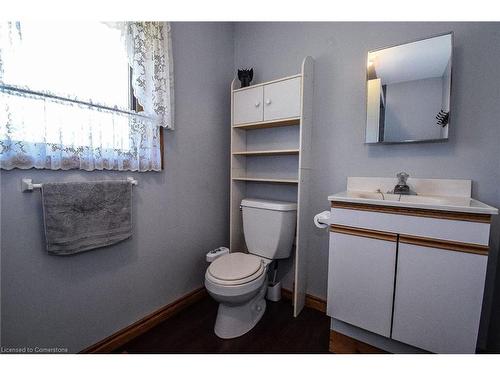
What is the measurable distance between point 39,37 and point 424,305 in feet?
6.85

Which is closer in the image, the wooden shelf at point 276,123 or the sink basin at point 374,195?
the sink basin at point 374,195

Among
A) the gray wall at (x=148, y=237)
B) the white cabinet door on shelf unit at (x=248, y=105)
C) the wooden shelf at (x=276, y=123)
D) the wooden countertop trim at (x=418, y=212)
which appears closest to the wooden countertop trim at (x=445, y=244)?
the wooden countertop trim at (x=418, y=212)

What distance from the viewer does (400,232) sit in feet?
3.32

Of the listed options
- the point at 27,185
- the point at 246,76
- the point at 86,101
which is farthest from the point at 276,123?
the point at 27,185

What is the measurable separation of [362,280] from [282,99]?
1246 millimetres

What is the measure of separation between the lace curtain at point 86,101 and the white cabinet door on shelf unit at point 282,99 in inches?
27.0

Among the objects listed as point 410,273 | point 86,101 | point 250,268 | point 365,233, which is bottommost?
point 250,268

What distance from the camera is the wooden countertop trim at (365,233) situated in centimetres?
104

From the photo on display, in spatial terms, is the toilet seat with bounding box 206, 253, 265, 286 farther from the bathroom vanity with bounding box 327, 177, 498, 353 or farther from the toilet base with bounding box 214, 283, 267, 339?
the bathroom vanity with bounding box 327, 177, 498, 353

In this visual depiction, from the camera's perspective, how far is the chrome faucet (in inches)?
50.9

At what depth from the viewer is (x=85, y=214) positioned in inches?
42.3

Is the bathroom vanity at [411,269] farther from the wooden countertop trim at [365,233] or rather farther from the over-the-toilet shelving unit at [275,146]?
the over-the-toilet shelving unit at [275,146]

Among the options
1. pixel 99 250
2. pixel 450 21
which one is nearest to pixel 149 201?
pixel 99 250

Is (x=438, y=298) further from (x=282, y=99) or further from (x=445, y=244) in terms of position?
(x=282, y=99)
